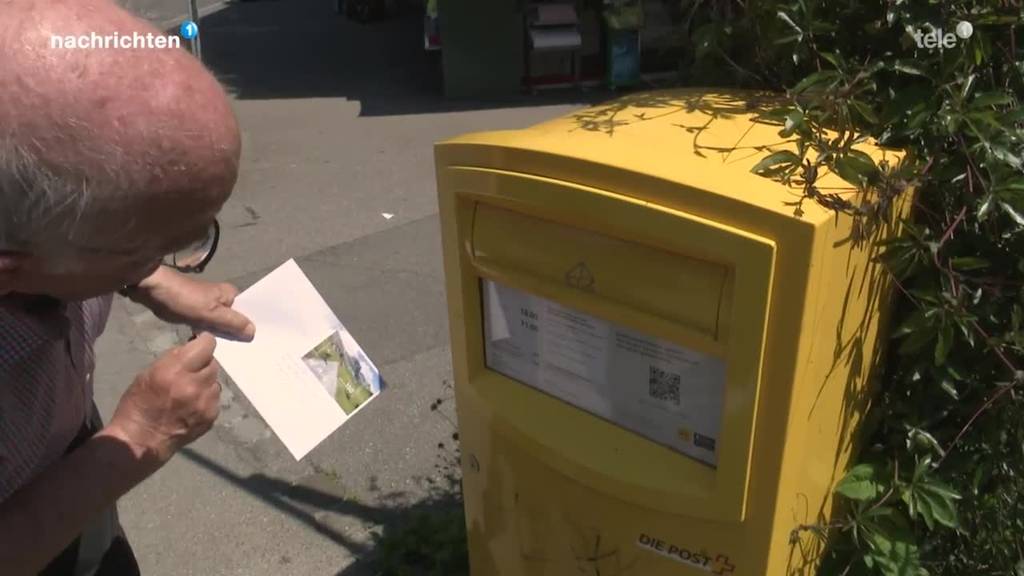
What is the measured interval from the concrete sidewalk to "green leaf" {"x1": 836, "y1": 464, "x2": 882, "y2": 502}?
4.42 ft

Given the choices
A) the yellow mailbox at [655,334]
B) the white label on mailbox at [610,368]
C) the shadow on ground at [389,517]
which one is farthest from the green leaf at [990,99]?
the shadow on ground at [389,517]

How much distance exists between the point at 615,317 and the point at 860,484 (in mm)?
511

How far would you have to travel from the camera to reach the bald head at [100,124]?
1.08 metres

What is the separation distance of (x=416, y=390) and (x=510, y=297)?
2.31m

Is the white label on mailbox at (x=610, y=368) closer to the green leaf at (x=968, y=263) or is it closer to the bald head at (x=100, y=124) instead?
the green leaf at (x=968, y=263)

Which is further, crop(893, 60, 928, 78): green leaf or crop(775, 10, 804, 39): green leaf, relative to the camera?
crop(775, 10, 804, 39): green leaf

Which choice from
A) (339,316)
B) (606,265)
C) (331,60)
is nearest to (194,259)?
(606,265)

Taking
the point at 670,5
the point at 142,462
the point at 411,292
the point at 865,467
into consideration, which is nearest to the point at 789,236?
the point at 865,467

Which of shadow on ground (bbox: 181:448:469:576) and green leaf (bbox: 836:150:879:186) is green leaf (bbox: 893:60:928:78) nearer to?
green leaf (bbox: 836:150:879:186)

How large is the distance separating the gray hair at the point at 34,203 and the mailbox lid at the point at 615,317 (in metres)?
0.72

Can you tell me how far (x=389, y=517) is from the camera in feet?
10.6

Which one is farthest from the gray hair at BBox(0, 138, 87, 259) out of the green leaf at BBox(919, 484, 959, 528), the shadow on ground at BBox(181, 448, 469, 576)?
the shadow on ground at BBox(181, 448, 469, 576)

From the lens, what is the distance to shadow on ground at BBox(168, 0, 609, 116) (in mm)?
9453

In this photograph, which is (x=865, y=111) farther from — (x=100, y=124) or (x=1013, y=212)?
(x=100, y=124)
